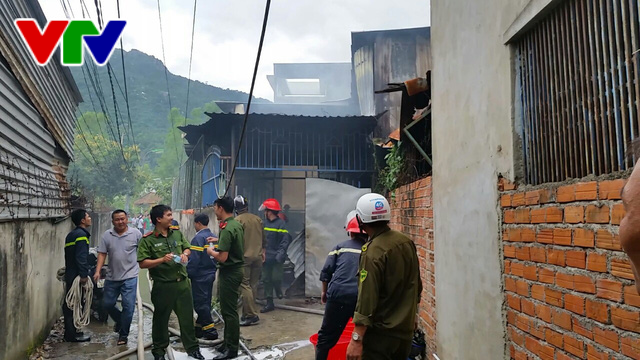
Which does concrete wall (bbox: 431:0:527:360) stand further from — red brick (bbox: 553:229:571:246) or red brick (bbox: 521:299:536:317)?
red brick (bbox: 553:229:571:246)

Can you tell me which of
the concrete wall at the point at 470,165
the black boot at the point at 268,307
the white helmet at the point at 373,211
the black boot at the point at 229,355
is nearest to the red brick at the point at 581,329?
the concrete wall at the point at 470,165

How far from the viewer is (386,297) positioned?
3090 millimetres

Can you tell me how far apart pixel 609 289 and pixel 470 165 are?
1.64m

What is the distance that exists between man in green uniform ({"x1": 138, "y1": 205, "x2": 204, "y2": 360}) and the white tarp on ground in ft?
12.4

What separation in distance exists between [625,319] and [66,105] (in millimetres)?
11516

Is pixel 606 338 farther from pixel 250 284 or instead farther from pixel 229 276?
pixel 250 284

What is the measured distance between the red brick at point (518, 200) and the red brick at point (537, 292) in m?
0.51

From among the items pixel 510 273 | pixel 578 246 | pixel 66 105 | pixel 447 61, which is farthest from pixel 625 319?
pixel 66 105

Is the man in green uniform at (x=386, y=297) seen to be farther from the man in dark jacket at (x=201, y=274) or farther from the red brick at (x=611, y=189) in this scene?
the man in dark jacket at (x=201, y=274)

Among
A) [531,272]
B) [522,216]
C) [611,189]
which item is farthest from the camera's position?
[522,216]

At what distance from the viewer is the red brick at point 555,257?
228 centimetres

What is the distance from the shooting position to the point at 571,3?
2357 millimetres

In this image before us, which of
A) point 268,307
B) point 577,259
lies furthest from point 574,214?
point 268,307

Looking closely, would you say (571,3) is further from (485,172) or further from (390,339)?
(390,339)
